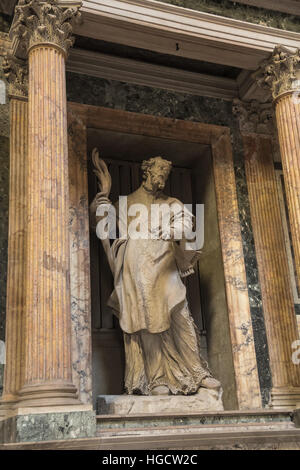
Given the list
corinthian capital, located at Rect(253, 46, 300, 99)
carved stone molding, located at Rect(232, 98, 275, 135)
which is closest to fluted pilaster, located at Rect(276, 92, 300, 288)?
corinthian capital, located at Rect(253, 46, 300, 99)

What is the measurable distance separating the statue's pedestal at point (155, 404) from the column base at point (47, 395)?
1.33 meters

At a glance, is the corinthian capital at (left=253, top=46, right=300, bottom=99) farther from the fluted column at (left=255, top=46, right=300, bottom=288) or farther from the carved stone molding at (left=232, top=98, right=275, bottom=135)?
the carved stone molding at (left=232, top=98, right=275, bottom=135)

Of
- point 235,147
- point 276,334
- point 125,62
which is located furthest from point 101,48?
point 276,334

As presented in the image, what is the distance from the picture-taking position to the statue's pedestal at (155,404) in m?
6.88

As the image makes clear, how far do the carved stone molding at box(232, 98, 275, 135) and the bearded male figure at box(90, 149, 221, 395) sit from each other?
196 centimetres

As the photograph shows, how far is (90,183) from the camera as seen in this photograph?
883 cm

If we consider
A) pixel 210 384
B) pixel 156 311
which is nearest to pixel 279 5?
pixel 156 311

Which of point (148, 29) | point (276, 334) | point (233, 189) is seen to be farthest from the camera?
point (233, 189)

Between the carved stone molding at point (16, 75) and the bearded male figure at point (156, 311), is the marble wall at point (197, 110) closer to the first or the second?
the carved stone molding at point (16, 75)

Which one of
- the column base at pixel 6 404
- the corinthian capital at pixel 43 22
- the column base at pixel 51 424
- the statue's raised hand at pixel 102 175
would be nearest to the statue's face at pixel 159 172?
the statue's raised hand at pixel 102 175

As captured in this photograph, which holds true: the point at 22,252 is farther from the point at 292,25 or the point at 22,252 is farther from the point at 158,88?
the point at 292,25

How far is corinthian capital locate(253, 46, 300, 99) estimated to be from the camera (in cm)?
791

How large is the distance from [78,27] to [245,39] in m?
2.17

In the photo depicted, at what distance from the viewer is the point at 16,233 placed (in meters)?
6.99
